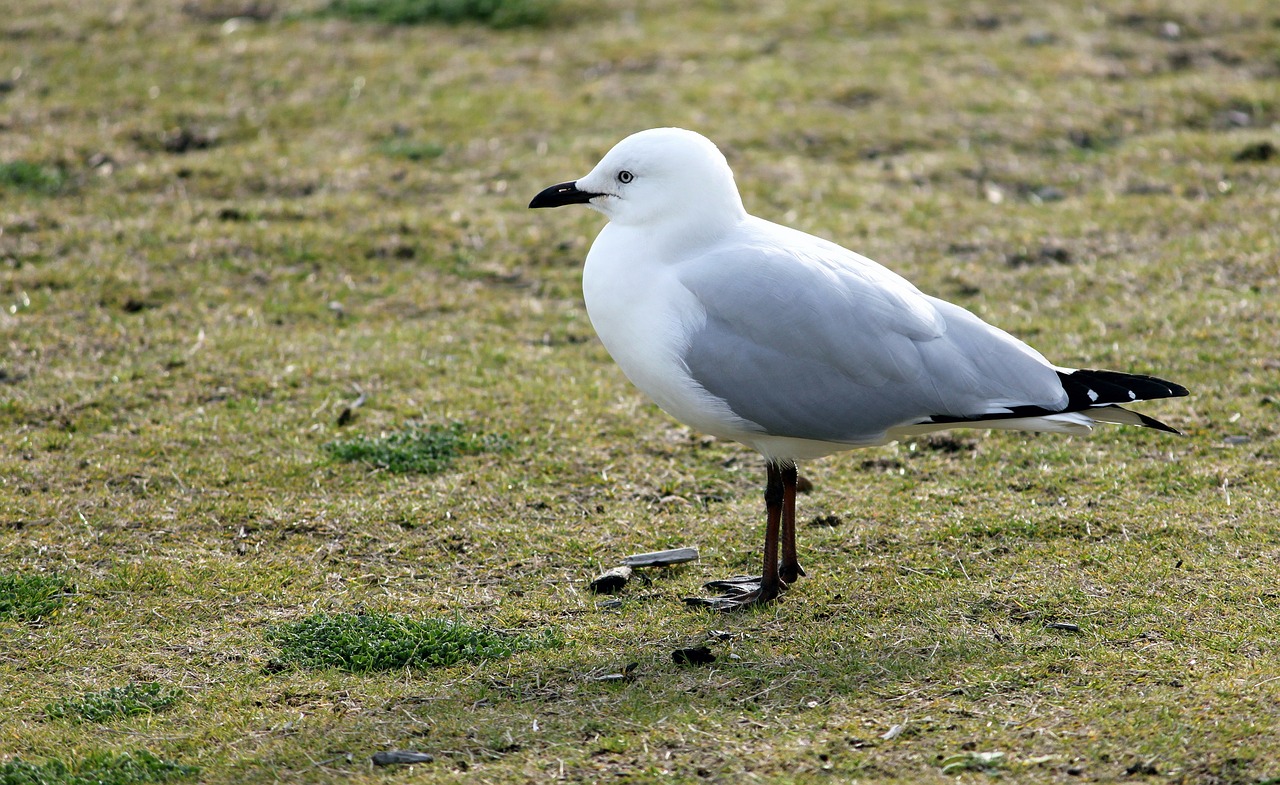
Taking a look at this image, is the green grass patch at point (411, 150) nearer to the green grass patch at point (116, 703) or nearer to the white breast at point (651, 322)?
the white breast at point (651, 322)

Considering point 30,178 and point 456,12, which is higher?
point 456,12

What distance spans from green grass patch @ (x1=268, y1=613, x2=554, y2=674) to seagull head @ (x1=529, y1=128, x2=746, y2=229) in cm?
162

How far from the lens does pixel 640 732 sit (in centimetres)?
406

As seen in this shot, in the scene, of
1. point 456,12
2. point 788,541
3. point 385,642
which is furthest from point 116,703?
point 456,12

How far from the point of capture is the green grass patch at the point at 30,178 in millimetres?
8906

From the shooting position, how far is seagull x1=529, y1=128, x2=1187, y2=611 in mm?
4805

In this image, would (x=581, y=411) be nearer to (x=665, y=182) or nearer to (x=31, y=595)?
(x=665, y=182)

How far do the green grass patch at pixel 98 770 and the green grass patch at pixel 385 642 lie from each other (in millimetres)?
689

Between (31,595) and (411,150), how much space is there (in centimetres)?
547

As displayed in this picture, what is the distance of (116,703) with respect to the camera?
13.8 ft

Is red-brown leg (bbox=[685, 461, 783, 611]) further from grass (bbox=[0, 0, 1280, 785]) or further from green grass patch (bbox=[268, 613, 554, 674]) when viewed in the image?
green grass patch (bbox=[268, 613, 554, 674])

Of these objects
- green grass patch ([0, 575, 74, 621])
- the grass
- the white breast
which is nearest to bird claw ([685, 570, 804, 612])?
the grass

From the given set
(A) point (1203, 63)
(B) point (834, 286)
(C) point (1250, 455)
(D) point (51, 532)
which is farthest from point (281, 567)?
(A) point (1203, 63)

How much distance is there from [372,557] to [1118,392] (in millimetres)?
2909
